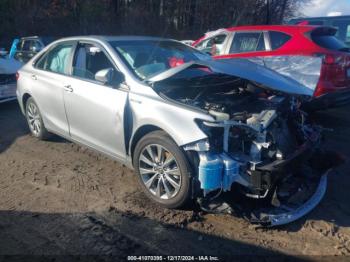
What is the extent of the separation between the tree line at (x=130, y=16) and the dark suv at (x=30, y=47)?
20.2ft

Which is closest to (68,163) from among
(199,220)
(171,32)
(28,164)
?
(28,164)

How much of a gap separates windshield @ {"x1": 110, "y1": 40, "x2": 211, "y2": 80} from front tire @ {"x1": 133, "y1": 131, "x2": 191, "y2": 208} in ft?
2.73

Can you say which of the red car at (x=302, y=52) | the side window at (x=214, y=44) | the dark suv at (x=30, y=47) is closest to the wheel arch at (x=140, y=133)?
the red car at (x=302, y=52)

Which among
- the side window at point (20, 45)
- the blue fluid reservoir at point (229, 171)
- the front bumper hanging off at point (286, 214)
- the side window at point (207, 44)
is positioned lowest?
the side window at point (20, 45)

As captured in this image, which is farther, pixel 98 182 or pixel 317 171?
pixel 98 182

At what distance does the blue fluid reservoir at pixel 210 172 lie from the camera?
3305 mm

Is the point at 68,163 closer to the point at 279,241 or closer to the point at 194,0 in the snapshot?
the point at 279,241

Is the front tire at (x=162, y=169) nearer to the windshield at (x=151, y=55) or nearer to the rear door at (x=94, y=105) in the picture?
the rear door at (x=94, y=105)

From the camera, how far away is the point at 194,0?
95.1 feet

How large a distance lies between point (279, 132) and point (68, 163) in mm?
2899

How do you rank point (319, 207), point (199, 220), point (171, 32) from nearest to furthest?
point (199, 220)
point (319, 207)
point (171, 32)

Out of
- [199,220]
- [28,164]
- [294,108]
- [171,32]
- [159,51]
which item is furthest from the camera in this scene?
[171,32]

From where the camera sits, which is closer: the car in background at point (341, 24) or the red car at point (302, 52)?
the red car at point (302, 52)

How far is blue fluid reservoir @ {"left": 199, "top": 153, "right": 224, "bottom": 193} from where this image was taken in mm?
3305
